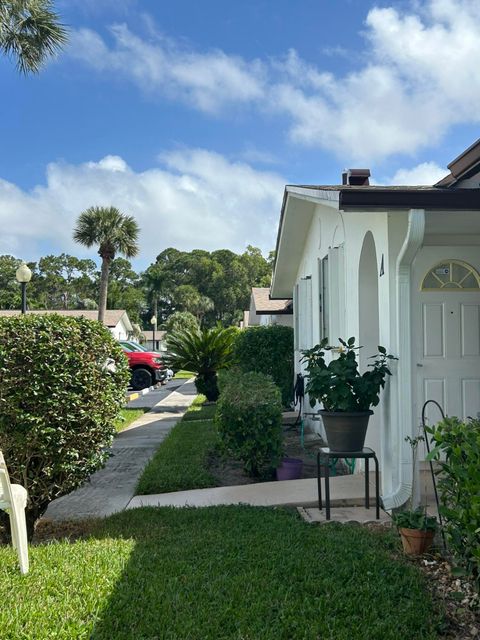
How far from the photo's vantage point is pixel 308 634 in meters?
2.93

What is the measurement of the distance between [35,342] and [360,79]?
27.2 ft

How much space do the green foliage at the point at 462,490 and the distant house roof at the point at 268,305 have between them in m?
14.4

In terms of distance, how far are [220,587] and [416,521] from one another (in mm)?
1440

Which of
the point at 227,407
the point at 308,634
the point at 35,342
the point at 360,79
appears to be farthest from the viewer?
the point at 360,79

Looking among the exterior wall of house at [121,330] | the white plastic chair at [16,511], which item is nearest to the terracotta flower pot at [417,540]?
the white plastic chair at [16,511]

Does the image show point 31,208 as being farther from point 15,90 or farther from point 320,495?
point 320,495

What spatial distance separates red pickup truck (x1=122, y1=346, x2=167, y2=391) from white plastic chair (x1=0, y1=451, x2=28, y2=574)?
16.7 metres

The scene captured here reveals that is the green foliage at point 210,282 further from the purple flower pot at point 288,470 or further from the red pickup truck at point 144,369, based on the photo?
the purple flower pot at point 288,470

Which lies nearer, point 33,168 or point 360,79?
point 360,79

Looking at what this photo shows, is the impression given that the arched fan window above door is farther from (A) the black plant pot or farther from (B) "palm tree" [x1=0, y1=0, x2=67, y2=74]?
(B) "palm tree" [x1=0, y1=0, x2=67, y2=74]

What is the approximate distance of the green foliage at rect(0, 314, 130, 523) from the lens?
4.54m

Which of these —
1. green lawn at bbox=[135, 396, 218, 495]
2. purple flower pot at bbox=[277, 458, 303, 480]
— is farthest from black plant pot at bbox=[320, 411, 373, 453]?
green lawn at bbox=[135, 396, 218, 495]

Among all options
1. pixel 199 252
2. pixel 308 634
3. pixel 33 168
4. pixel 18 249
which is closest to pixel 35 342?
pixel 308 634

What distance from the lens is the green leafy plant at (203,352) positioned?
15.6 meters
